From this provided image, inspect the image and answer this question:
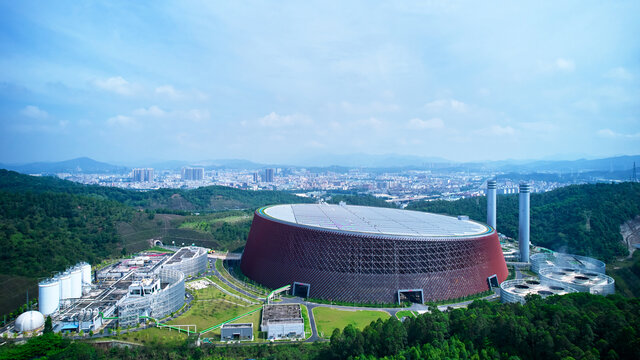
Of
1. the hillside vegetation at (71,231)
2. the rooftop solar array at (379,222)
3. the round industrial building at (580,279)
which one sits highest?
the rooftop solar array at (379,222)

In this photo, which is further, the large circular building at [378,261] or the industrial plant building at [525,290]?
the large circular building at [378,261]

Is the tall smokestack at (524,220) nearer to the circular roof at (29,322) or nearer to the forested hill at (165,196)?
the circular roof at (29,322)

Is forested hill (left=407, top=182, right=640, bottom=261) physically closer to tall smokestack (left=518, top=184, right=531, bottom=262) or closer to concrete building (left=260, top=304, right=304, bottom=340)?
tall smokestack (left=518, top=184, right=531, bottom=262)

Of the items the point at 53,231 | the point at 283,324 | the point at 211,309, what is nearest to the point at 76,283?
the point at 211,309

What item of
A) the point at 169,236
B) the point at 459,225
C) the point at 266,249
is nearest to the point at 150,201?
the point at 169,236

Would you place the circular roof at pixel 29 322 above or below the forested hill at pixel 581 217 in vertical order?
below

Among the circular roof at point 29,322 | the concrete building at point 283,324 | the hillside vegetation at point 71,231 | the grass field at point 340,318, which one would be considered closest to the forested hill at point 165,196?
the hillside vegetation at point 71,231

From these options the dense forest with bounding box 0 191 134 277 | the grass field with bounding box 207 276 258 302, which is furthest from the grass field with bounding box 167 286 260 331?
the dense forest with bounding box 0 191 134 277
